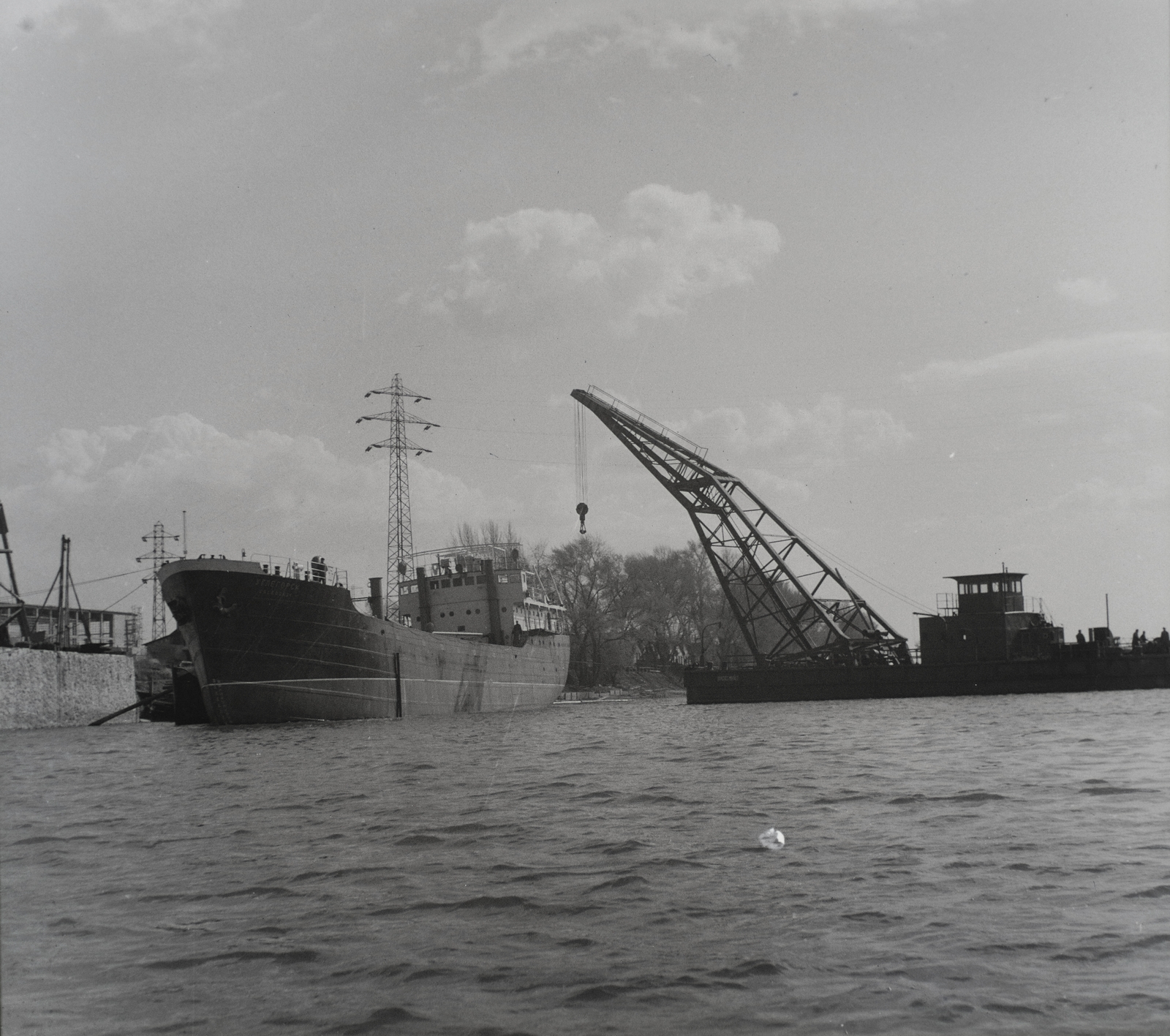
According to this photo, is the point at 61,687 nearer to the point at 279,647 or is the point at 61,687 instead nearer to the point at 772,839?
the point at 279,647

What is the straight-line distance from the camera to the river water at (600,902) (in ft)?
17.8

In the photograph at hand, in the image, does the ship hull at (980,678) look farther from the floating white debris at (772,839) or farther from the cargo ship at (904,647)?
the floating white debris at (772,839)

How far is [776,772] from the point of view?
15.9 m

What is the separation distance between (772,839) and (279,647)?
25.3 metres

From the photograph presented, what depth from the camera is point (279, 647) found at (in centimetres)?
3253

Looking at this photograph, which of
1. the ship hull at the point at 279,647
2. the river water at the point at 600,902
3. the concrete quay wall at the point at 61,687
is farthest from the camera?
the concrete quay wall at the point at 61,687

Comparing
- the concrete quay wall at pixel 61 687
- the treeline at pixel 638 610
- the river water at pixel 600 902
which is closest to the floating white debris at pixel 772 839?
the river water at pixel 600 902

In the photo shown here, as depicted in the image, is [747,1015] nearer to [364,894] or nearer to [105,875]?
[364,894]

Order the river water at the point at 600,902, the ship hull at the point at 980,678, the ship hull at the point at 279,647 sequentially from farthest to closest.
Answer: the ship hull at the point at 980,678 < the ship hull at the point at 279,647 < the river water at the point at 600,902

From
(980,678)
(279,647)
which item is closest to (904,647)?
(980,678)

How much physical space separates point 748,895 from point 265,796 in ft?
28.1

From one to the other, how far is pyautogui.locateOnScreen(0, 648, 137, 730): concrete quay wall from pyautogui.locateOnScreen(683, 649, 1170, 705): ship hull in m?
28.4

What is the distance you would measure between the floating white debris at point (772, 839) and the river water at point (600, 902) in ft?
0.44

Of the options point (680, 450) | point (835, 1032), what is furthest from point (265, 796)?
point (680, 450)
